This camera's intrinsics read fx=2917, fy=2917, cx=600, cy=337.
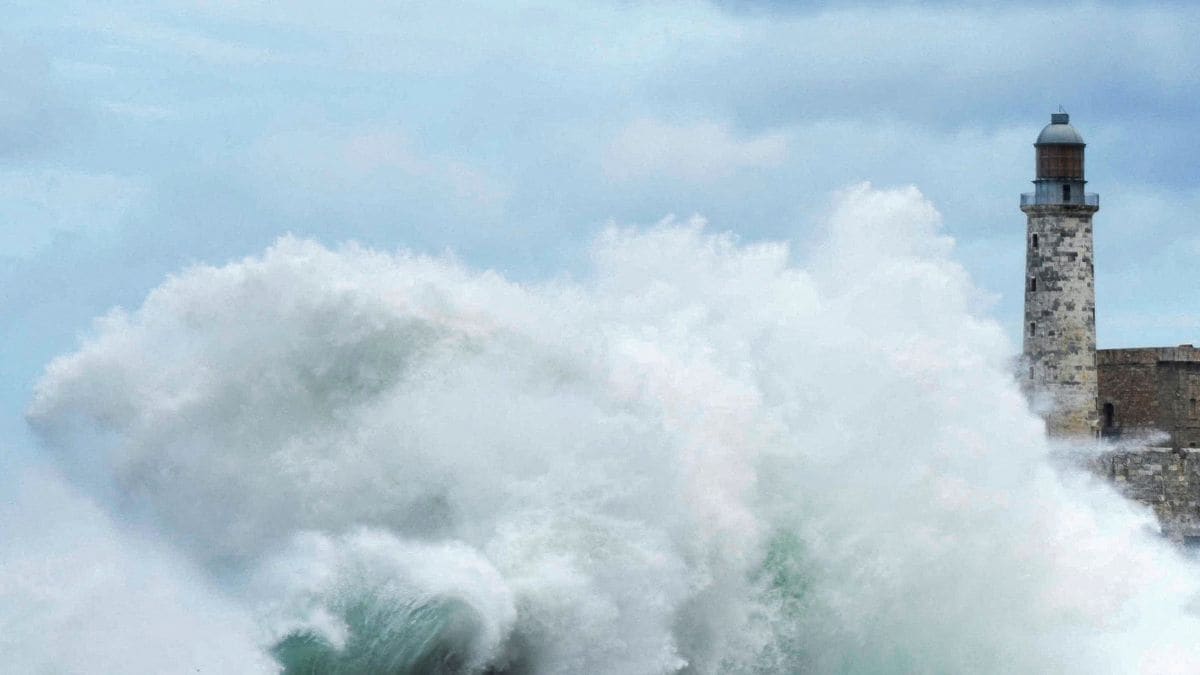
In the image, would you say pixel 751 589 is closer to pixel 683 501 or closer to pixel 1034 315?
pixel 683 501

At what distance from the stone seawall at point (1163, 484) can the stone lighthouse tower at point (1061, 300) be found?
2662 millimetres

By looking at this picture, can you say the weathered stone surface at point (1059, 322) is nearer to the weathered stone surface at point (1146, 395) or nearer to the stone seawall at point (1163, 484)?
the weathered stone surface at point (1146, 395)

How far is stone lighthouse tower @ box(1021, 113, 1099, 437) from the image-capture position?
52.3 m

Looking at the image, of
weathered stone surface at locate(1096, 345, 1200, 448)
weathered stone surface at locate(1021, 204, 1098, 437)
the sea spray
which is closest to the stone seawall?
weathered stone surface at locate(1021, 204, 1098, 437)

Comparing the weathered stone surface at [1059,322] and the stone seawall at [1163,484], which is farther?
the weathered stone surface at [1059,322]

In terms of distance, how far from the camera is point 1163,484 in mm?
49562

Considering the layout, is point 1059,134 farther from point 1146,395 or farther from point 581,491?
point 581,491

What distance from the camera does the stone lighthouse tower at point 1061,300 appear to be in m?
52.3

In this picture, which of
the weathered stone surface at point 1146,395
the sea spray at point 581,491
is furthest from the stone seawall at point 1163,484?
the sea spray at point 581,491

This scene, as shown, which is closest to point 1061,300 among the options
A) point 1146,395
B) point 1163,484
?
point 1146,395

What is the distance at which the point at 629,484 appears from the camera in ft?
88.2

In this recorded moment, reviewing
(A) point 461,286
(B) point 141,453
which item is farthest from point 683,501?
(B) point 141,453

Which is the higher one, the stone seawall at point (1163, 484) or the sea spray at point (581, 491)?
the stone seawall at point (1163, 484)

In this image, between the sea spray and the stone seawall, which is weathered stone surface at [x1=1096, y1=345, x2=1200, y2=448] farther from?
the sea spray
